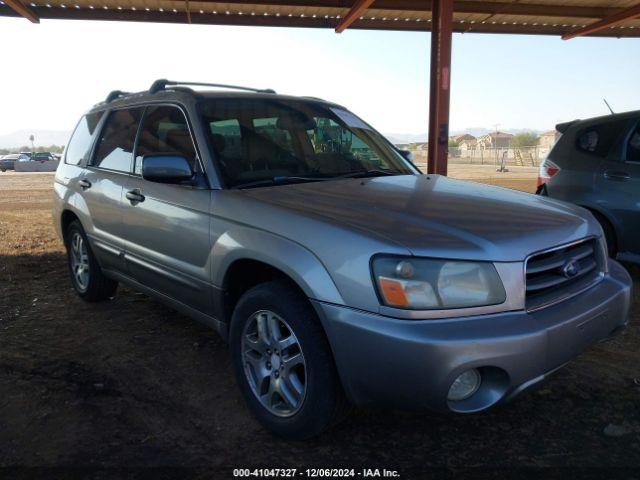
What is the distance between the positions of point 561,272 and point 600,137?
3.51 metres

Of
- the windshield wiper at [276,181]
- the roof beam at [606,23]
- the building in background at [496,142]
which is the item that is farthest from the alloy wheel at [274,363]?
the building in background at [496,142]

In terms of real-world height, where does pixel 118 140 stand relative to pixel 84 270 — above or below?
above

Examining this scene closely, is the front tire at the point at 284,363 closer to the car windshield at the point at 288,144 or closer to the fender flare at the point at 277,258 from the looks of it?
the fender flare at the point at 277,258

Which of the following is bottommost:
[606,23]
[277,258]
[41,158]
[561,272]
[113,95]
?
[41,158]

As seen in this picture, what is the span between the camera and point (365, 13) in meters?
9.40

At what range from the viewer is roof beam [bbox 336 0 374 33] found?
8.06 meters

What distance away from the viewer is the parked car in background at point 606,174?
4.89m

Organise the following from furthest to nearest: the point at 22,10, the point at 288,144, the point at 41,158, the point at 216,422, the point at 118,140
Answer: the point at 41,158
the point at 22,10
the point at 118,140
the point at 288,144
the point at 216,422

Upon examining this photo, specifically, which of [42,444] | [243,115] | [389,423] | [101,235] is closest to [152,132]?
[243,115]

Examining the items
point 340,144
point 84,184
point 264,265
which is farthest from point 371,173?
point 84,184

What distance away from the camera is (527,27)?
34.0 ft

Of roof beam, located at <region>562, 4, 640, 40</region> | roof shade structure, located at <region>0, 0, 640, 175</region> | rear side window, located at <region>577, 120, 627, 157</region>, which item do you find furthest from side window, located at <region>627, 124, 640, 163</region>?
roof beam, located at <region>562, 4, 640, 40</region>

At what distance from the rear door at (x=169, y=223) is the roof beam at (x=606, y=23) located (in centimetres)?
881

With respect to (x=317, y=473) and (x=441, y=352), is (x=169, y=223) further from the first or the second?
(x=441, y=352)
